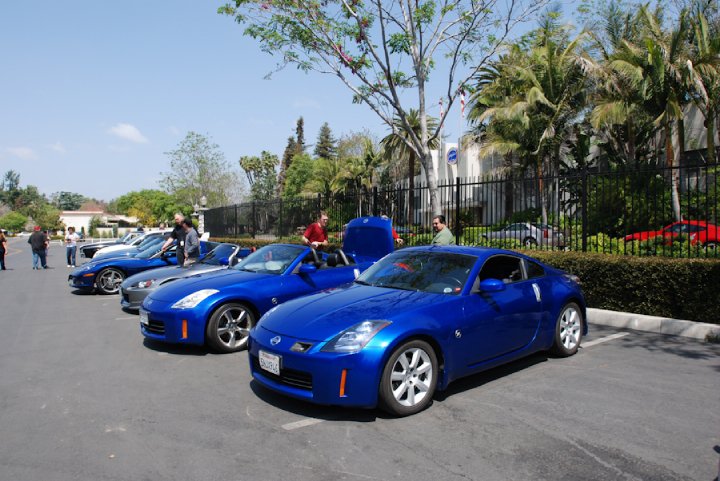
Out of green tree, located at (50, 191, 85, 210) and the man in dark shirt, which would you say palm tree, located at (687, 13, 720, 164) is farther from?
green tree, located at (50, 191, 85, 210)

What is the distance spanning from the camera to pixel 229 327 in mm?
6496

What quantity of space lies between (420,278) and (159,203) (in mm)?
82212

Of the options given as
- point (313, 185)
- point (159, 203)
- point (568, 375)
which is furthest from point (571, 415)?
point (159, 203)

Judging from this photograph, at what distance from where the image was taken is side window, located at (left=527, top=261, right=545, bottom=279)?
5.90 metres

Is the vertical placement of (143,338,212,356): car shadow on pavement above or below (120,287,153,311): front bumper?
below

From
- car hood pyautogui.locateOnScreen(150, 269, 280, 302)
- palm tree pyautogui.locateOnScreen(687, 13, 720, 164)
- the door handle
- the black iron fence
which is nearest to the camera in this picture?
the door handle

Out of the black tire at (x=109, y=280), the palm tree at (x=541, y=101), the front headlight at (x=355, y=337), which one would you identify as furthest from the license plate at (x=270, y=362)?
the palm tree at (x=541, y=101)

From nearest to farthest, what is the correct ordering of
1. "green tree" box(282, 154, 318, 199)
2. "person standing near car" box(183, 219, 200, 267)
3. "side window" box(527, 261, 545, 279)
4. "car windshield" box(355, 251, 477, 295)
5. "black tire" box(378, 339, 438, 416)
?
"black tire" box(378, 339, 438, 416) → "car windshield" box(355, 251, 477, 295) → "side window" box(527, 261, 545, 279) → "person standing near car" box(183, 219, 200, 267) → "green tree" box(282, 154, 318, 199)

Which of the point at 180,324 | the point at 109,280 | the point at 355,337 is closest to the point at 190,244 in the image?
the point at 109,280

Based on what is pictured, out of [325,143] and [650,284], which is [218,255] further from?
[325,143]

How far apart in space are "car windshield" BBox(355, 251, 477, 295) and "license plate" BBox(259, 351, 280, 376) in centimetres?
144

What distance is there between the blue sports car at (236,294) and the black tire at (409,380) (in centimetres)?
279

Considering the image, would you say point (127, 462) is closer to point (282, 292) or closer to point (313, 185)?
point (282, 292)

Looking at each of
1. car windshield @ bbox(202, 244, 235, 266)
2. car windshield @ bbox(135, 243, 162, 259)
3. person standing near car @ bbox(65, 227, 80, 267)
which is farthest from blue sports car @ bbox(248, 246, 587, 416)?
person standing near car @ bbox(65, 227, 80, 267)
